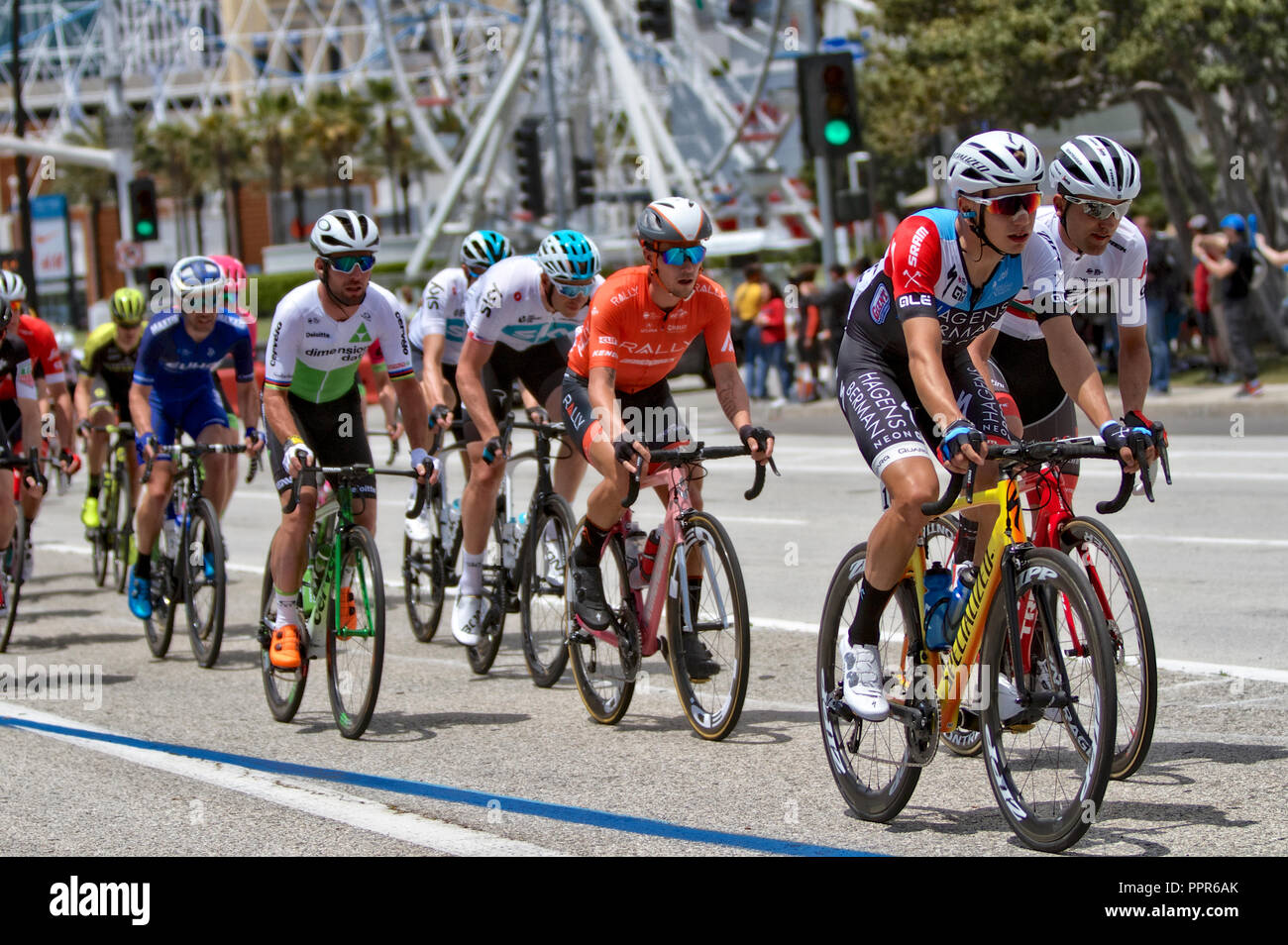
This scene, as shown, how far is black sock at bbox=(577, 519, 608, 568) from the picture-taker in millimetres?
7270

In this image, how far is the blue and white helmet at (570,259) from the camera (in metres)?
7.99

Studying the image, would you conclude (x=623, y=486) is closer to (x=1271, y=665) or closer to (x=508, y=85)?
(x=1271, y=665)

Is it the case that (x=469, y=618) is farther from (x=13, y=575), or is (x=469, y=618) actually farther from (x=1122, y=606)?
(x=1122, y=606)

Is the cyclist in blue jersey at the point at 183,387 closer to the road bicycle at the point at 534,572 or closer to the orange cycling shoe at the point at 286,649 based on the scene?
the road bicycle at the point at 534,572

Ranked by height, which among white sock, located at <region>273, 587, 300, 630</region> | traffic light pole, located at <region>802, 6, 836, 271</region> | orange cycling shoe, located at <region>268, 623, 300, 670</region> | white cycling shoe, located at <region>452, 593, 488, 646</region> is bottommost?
white cycling shoe, located at <region>452, 593, 488, 646</region>

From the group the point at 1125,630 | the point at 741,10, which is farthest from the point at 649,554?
the point at 741,10

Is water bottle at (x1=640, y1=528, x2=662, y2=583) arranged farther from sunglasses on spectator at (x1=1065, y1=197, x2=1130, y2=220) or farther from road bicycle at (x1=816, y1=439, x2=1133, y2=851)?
sunglasses on spectator at (x1=1065, y1=197, x2=1130, y2=220)

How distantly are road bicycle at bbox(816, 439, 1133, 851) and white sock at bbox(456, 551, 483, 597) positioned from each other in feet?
11.2

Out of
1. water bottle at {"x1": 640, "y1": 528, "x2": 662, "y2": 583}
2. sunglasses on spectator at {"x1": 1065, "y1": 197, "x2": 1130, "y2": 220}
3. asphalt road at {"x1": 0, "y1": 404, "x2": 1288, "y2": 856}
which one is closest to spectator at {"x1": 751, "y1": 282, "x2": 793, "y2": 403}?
asphalt road at {"x1": 0, "y1": 404, "x2": 1288, "y2": 856}

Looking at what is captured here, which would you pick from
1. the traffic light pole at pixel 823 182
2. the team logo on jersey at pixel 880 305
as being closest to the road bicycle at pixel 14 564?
the team logo on jersey at pixel 880 305

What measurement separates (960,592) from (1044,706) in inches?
22.0

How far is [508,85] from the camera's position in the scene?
5981 cm
